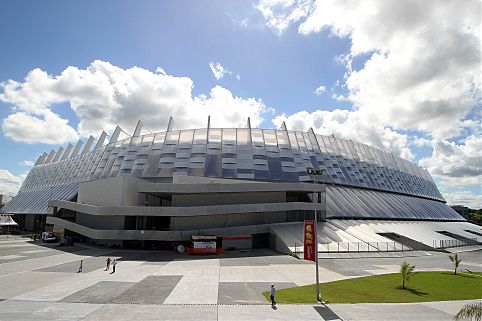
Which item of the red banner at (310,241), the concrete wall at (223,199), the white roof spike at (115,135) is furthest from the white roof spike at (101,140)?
the red banner at (310,241)

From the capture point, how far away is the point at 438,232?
198 ft

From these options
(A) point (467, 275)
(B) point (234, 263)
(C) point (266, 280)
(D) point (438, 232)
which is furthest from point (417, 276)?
(D) point (438, 232)

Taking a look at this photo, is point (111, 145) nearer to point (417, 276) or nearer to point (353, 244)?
point (353, 244)

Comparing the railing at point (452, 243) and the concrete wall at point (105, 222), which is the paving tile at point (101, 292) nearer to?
the concrete wall at point (105, 222)

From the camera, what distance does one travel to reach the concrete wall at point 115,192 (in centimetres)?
4997

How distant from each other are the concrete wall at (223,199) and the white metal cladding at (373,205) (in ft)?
40.3

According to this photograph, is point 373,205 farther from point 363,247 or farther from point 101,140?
point 101,140

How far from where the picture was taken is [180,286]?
24.0 meters

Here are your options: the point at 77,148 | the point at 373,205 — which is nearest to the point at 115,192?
the point at 373,205

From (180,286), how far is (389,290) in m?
15.2

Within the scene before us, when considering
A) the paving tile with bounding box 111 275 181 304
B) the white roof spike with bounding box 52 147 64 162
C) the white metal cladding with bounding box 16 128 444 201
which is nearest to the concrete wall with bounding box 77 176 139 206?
the white metal cladding with bounding box 16 128 444 201

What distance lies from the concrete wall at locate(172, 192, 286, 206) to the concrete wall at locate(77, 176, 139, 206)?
7143 millimetres

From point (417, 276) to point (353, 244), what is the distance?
1551 centimetres

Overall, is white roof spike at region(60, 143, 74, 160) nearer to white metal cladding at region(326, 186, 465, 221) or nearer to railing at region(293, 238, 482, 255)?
white metal cladding at region(326, 186, 465, 221)
